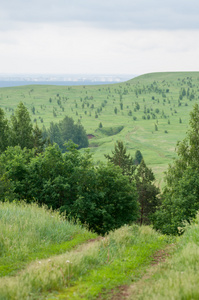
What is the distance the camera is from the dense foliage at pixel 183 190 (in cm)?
3122

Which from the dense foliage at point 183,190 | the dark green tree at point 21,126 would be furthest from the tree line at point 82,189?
the dark green tree at point 21,126

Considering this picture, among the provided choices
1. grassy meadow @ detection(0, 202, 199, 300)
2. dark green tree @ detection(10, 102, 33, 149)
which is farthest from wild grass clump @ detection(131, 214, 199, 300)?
dark green tree @ detection(10, 102, 33, 149)

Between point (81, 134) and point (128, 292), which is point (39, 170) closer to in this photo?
point (128, 292)

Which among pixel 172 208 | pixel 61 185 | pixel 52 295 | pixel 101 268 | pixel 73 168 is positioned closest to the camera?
pixel 52 295

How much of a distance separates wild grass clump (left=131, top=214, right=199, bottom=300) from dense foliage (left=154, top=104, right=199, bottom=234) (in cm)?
1784

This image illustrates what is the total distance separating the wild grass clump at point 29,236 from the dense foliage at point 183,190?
14877mm

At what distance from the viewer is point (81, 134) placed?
18288 centimetres

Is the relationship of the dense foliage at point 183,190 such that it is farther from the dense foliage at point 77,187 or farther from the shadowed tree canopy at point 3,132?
the shadowed tree canopy at point 3,132

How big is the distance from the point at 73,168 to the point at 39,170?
3328 millimetres

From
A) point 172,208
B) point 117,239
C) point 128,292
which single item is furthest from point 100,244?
point 172,208

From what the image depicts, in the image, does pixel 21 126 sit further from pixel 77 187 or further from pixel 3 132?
pixel 77 187

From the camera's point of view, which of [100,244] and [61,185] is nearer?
[100,244]

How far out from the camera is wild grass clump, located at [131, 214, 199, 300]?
22.3 ft

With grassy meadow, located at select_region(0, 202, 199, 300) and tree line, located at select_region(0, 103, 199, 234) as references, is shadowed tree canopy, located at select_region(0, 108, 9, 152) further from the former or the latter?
grassy meadow, located at select_region(0, 202, 199, 300)
